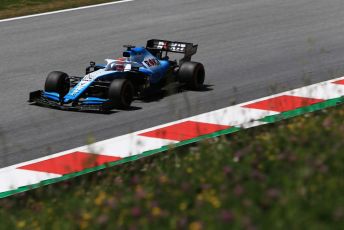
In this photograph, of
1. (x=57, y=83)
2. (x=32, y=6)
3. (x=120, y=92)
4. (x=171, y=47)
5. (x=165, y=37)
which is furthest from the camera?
(x=32, y=6)

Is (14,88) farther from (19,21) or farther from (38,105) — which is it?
(19,21)

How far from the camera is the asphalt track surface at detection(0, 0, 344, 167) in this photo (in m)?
10.7

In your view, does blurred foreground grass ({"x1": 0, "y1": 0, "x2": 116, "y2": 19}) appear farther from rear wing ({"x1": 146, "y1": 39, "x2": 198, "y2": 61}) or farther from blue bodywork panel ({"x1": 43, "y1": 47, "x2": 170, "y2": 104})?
blue bodywork panel ({"x1": 43, "y1": 47, "x2": 170, "y2": 104})

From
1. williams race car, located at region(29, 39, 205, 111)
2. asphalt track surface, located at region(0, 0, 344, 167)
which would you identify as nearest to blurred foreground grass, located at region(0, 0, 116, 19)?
asphalt track surface, located at region(0, 0, 344, 167)

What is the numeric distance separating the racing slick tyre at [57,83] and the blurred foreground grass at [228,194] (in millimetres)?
4938

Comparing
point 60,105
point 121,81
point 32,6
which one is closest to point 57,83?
point 60,105

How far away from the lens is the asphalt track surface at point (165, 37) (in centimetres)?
Answer: 1070

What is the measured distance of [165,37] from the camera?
16281 mm

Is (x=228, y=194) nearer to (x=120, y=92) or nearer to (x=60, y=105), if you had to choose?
(x=120, y=92)

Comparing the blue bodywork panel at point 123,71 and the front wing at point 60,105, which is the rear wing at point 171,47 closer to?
the blue bodywork panel at point 123,71

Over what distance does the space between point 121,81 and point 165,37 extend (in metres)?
5.28

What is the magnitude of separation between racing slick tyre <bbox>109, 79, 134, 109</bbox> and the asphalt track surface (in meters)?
0.13

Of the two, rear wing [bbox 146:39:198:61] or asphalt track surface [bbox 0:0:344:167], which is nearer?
asphalt track surface [bbox 0:0:344:167]

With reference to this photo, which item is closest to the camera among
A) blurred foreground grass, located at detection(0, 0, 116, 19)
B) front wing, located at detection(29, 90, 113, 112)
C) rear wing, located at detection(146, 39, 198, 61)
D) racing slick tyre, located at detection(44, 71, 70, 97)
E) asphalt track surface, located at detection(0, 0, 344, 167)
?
asphalt track surface, located at detection(0, 0, 344, 167)
